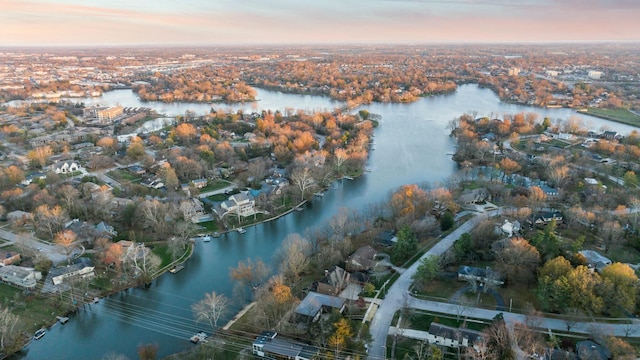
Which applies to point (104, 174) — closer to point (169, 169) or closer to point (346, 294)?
point (169, 169)

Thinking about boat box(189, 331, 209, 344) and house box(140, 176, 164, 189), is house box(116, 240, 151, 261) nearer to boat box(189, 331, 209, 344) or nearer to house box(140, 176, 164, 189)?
boat box(189, 331, 209, 344)

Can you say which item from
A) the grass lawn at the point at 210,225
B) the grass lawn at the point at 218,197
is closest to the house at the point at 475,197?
the grass lawn at the point at 210,225

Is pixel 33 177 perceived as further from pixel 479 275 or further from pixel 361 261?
pixel 479 275

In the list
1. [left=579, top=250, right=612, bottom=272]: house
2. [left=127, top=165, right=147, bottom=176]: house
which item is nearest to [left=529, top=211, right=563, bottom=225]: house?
[left=579, top=250, right=612, bottom=272]: house

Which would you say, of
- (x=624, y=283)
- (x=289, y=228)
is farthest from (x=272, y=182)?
(x=624, y=283)

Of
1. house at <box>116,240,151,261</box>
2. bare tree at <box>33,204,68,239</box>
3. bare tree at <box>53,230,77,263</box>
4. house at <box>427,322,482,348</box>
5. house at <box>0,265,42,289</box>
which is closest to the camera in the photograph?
house at <box>427,322,482,348</box>

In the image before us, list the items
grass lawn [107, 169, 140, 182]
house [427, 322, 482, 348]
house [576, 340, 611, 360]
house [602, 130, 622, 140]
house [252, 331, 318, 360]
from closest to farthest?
house [576, 340, 611, 360], house [252, 331, 318, 360], house [427, 322, 482, 348], grass lawn [107, 169, 140, 182], house [602, 130, 622, 140]

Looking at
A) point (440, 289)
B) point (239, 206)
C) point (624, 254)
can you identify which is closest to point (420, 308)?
point (440, 289)

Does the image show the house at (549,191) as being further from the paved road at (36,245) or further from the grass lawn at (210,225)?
the paved road at (36,245)
